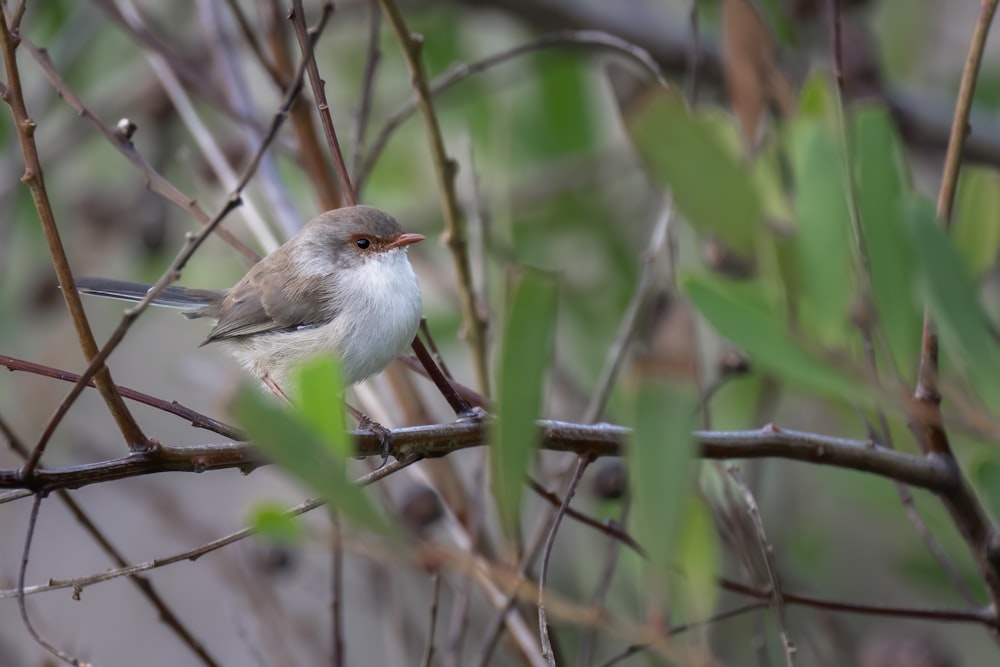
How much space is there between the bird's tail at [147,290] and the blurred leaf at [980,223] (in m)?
2.21

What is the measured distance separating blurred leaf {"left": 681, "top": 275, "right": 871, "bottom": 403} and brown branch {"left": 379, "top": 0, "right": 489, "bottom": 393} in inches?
40.9

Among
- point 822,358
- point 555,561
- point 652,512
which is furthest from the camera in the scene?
point 555,561

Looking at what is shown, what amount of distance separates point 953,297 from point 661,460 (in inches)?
18.4

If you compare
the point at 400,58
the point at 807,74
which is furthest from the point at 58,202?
the point at 807,74

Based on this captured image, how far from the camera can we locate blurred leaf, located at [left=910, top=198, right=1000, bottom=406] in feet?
4.52

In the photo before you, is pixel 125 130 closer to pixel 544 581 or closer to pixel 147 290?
pixel 147 290

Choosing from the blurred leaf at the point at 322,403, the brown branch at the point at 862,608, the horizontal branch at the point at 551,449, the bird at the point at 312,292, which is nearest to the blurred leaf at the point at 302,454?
the blurred leaf at the point at 322,403

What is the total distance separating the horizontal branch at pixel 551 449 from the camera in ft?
4.89

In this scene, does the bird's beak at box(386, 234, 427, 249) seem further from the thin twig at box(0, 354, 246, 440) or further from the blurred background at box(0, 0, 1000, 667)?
the thin twig at box(0, 354, 246, 440)

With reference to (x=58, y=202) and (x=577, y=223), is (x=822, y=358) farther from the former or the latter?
(x=58, y=202)

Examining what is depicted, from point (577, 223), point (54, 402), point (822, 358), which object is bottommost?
point (822, 358)

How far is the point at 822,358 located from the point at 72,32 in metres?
4.05

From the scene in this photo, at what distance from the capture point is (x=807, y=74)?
392cm

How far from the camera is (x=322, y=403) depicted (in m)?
1.22
